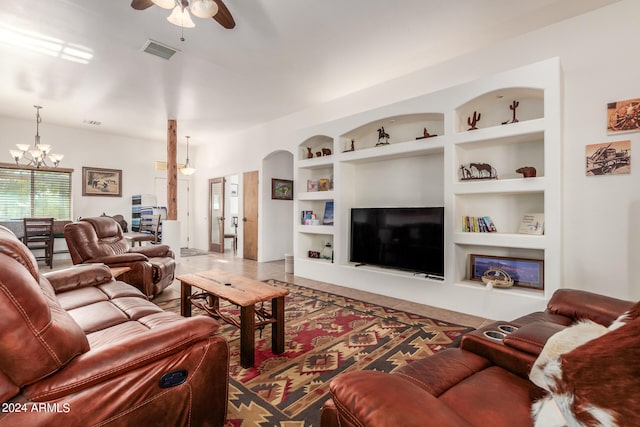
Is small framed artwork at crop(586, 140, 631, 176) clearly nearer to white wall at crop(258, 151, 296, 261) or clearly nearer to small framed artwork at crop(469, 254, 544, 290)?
small framed artwork at crop(469, 254, 544, 290)

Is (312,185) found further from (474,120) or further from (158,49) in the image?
(158,49)

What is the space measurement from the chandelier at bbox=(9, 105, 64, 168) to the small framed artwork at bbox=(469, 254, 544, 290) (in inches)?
303

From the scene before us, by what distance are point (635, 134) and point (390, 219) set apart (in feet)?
8.07

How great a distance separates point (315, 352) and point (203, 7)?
110 inches

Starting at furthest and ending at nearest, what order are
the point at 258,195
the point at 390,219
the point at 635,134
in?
1. the point at 258,195
2. the point at 390,219
3. the point at 635,134

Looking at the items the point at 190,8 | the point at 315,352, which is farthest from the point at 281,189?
the point at 315,352

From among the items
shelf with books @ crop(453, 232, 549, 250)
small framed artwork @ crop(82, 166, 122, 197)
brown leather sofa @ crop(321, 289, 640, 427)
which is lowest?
brown leather sofa @ crop(321, 289, 640, 427)

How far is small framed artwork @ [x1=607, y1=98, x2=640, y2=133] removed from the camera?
2.67 m

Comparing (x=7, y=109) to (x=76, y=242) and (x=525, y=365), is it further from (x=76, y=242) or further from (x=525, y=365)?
(x=525, y=365)

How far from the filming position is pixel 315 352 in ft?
7.79

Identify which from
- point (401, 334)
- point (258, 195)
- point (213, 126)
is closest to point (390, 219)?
point (401, 334)

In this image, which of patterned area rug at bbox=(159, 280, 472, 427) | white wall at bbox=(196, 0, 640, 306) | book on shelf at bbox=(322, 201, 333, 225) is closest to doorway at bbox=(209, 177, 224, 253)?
book on shelf at bbox=(322, 201, 333, 225)

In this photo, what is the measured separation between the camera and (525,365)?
1175 millimetres

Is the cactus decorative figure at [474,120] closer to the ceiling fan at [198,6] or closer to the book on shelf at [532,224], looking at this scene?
the book on shelf at [532,224]
